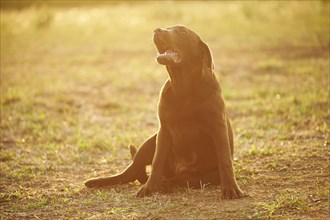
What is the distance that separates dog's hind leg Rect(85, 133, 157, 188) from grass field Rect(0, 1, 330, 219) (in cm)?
12

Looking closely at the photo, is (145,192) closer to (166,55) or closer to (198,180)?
(198,180)

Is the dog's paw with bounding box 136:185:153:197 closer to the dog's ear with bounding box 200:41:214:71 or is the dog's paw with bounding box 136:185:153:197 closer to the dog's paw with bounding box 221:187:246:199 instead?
the dog's paw with bounding box 221:187:246:199

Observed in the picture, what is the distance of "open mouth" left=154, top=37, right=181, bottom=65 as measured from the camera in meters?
5.14

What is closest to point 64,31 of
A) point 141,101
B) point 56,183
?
point 141,101

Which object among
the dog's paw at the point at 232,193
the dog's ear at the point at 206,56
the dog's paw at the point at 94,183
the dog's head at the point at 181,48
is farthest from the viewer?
the dog's paw at the point at 94,183

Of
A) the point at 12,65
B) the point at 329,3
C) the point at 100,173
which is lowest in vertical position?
the point at 100,173

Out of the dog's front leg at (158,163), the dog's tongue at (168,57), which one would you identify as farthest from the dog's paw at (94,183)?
the dog's tongue at (168,57)

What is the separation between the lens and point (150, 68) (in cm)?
1345

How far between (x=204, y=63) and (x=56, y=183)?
81.3 inches

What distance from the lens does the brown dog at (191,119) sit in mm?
5223

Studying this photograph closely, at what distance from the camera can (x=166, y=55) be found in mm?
5207

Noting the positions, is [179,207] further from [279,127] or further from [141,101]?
[141,101]

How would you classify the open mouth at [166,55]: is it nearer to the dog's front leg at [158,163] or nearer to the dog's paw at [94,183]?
the dog's front leg at [158,163]

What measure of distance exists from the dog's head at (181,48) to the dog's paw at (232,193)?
1079 millimetres
